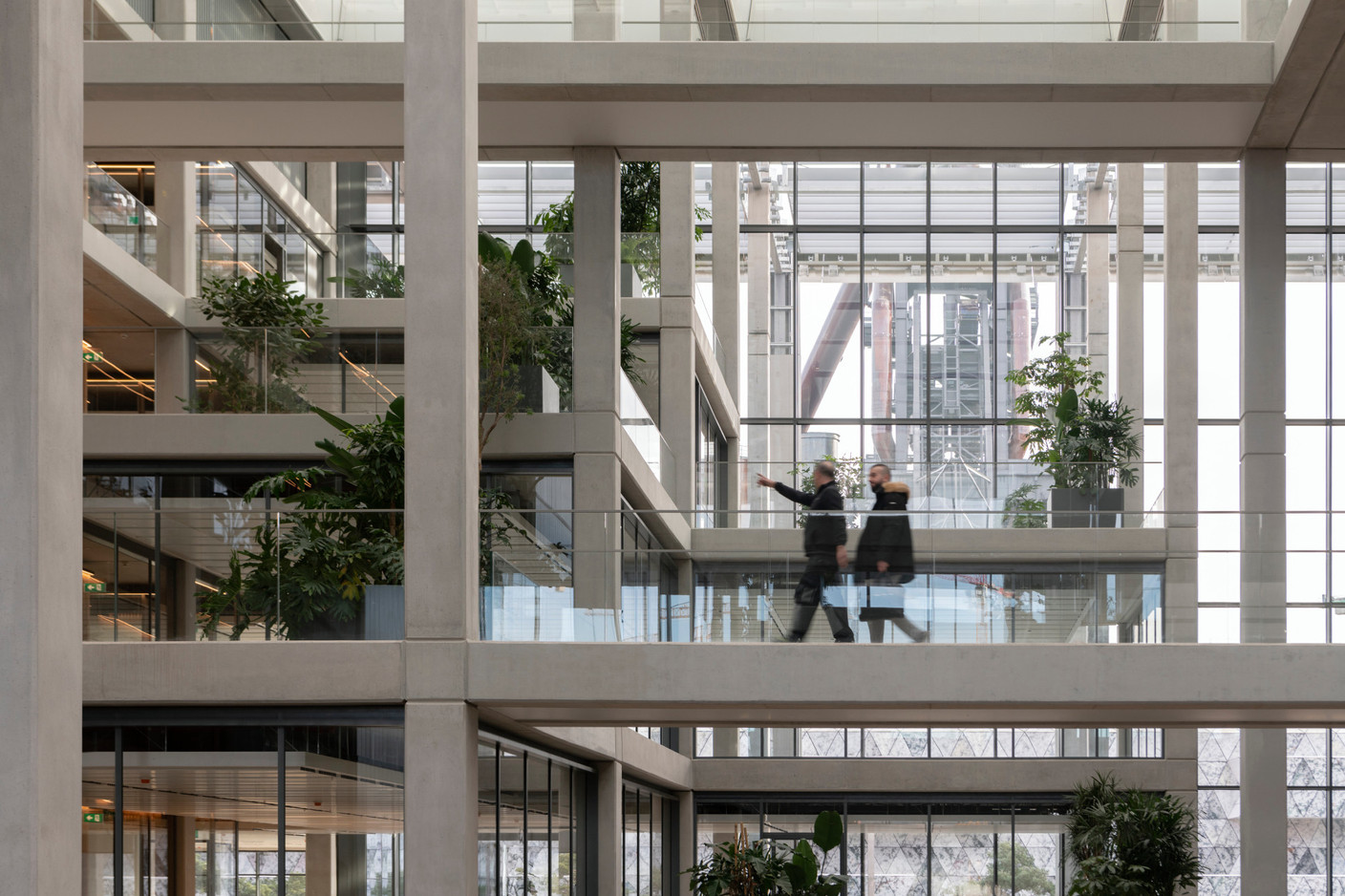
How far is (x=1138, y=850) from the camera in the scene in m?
20.4

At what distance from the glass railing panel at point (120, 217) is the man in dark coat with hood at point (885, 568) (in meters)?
10.5

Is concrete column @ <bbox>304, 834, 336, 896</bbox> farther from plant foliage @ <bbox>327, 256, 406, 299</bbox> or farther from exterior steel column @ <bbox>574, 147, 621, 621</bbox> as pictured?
plant foliage @ <bbox>327, 256, 406, 299</bbox>

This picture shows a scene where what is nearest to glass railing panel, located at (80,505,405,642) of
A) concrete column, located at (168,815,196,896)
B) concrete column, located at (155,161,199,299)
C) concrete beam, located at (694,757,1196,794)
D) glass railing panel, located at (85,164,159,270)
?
concrete column, located at (168,815,196,896)

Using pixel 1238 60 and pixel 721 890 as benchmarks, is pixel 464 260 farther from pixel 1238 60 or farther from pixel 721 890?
pixel 721 890

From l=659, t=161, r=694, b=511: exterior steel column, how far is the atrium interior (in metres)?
0.07

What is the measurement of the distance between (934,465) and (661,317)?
22.6 ft

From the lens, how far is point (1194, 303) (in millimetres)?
21547

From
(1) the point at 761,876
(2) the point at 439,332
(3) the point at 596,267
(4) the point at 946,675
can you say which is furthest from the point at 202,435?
(4) the point at 946,675

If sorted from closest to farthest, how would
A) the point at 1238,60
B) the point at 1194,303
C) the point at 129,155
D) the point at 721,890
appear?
the point at 1238,60
the point at 129,155
the point at 721,890
the point at 1194,303

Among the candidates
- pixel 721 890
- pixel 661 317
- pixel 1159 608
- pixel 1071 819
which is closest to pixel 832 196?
pixel 661 317

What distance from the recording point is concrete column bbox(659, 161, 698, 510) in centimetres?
2223

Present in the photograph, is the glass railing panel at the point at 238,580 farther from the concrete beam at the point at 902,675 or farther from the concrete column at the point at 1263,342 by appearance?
the concrete column at the point at 1263,342

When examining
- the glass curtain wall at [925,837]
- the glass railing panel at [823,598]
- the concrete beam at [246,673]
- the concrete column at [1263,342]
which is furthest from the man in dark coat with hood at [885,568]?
the glass curtain wall at [925,837]

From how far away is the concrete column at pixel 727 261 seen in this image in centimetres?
2711
